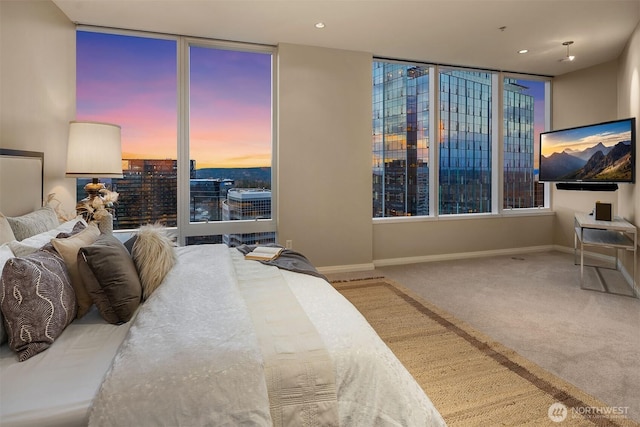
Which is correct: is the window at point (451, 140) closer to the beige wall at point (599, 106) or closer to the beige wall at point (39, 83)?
the beige wall at point (599, 106)

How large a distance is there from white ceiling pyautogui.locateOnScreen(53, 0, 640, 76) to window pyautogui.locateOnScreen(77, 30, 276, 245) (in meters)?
0.27

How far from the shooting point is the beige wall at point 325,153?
14.1 feet

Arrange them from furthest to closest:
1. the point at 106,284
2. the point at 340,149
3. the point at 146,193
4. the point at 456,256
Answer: the point at 456,256, the point at 340,149, the point at 146,193, the point at 106,284

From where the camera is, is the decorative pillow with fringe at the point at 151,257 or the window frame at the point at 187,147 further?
the window frame at the point at 187,147

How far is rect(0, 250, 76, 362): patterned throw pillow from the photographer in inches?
49.9

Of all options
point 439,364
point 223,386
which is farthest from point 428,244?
point 223,386

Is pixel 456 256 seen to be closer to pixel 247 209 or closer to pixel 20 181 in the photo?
pixel 247 209

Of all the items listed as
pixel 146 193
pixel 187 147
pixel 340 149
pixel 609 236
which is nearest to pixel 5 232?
pixel 146 193

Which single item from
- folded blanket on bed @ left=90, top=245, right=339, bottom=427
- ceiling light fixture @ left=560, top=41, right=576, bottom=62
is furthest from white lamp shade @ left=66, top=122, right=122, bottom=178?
ceiling light fixture @ left=560, top=41, right=576, bottom=62

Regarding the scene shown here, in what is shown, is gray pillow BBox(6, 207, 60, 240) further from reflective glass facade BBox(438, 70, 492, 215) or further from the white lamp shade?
reflective glass facade BBox(438, 70, 492, 215)

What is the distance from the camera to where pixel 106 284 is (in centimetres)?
158

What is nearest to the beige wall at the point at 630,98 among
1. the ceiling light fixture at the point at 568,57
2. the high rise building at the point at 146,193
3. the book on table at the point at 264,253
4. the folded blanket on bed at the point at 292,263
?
the ceiling light fixture at the point at 568,57

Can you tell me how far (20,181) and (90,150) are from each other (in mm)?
567

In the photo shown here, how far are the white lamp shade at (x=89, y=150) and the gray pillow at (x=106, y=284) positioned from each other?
1554mm
